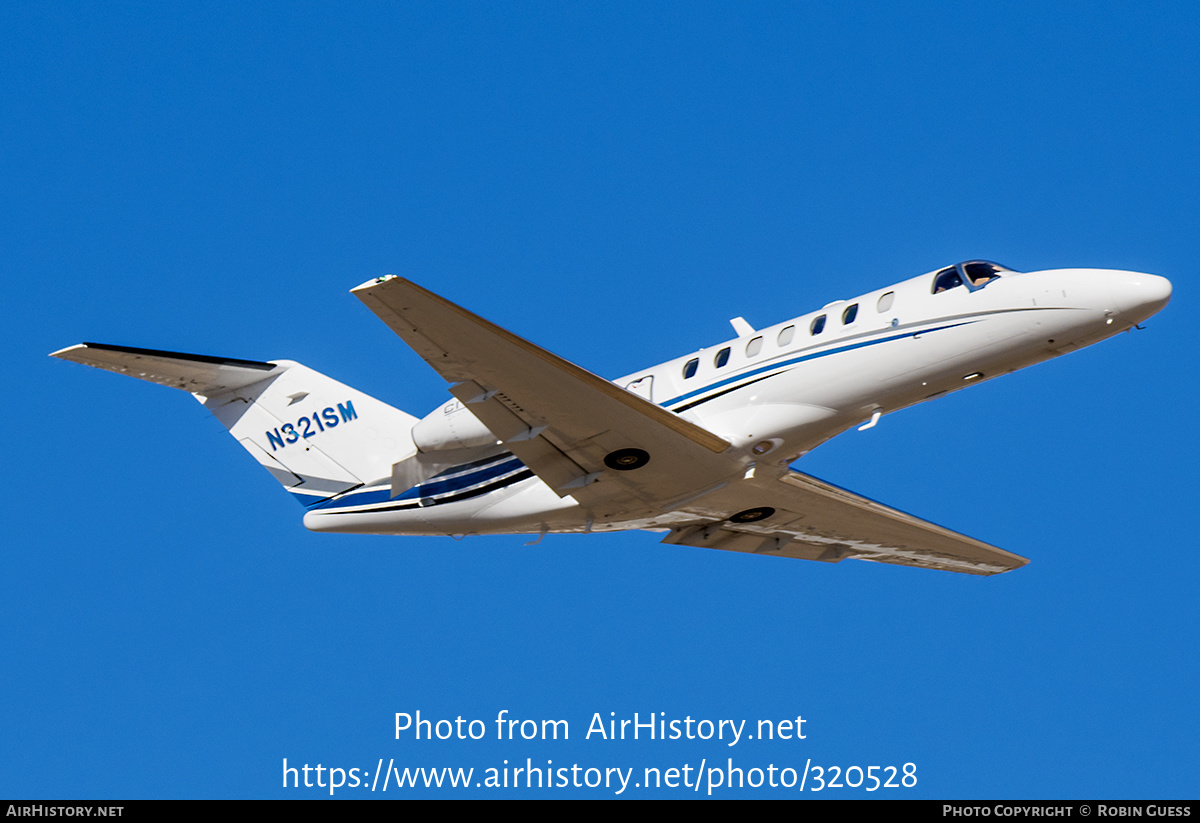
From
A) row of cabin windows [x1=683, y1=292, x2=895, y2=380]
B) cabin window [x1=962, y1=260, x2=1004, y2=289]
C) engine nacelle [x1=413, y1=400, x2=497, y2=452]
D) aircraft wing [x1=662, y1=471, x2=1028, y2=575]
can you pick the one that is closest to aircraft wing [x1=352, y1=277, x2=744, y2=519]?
engine nacelle [x1=413, y1=400, x2=497, y2=452]

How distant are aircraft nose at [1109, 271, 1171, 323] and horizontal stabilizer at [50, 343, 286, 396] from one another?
1133 centimetres

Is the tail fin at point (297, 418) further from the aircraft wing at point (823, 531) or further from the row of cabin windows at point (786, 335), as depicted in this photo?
the aircraft wing at point (823, 531)

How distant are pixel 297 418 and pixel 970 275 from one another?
9.49m

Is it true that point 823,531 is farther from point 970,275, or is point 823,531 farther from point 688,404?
point 970,275

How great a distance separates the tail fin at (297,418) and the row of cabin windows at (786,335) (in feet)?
13.2

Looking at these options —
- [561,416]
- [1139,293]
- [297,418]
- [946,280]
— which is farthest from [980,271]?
[297,418]

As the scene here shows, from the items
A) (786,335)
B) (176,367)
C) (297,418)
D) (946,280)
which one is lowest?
(786,335)

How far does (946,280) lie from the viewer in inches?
569

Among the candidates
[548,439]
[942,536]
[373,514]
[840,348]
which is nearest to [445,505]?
[373,514]

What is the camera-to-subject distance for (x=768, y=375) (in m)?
14.6

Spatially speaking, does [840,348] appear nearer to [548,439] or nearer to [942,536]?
[548,439]

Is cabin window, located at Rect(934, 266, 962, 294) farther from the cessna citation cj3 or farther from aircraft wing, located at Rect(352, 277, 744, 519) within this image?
aircraft wing, located at Rect(352, 277, 744, 519)

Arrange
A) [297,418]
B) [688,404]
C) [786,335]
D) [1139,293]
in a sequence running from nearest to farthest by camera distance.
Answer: [1139,293] → [786,335] → [688,404] → [297,418]
